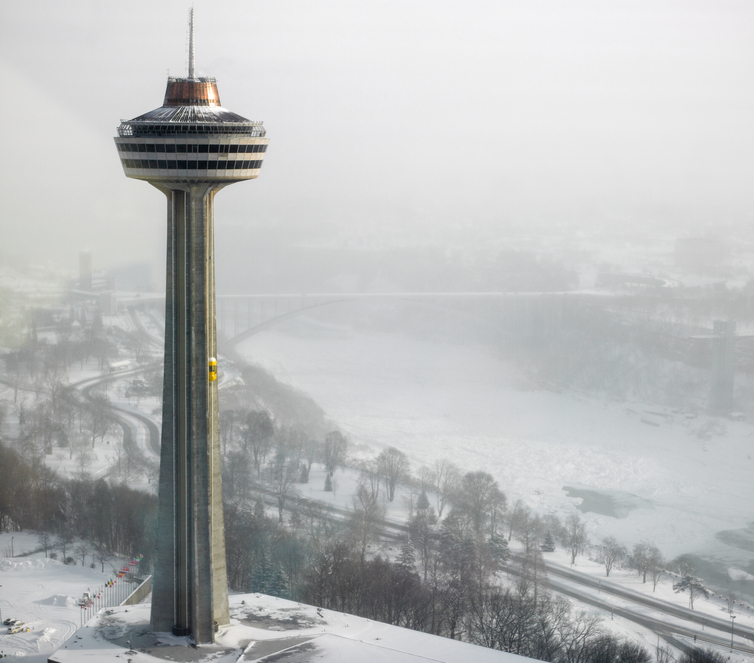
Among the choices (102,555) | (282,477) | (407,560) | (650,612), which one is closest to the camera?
(650,612)

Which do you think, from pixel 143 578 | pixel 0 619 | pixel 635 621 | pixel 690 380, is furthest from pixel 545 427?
pixel 0 619

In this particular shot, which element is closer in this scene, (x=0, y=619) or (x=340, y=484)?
(x=0, y=619)

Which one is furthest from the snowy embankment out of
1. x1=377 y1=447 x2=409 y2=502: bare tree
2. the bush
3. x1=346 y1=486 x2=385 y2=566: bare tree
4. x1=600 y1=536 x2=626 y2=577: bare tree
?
x1=600 y1=536 x2=626 y2=577: bare tree

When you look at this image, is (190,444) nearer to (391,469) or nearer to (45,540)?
(45,540)

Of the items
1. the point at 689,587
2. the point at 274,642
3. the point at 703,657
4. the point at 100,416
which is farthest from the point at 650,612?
the point at 100,416

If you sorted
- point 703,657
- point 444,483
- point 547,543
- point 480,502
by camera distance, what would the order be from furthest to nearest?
point 444,483, point 480,502, point 547,543, point 703,657

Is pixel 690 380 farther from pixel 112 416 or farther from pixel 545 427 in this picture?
pixel 112 416

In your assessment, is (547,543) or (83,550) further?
(547,543)
